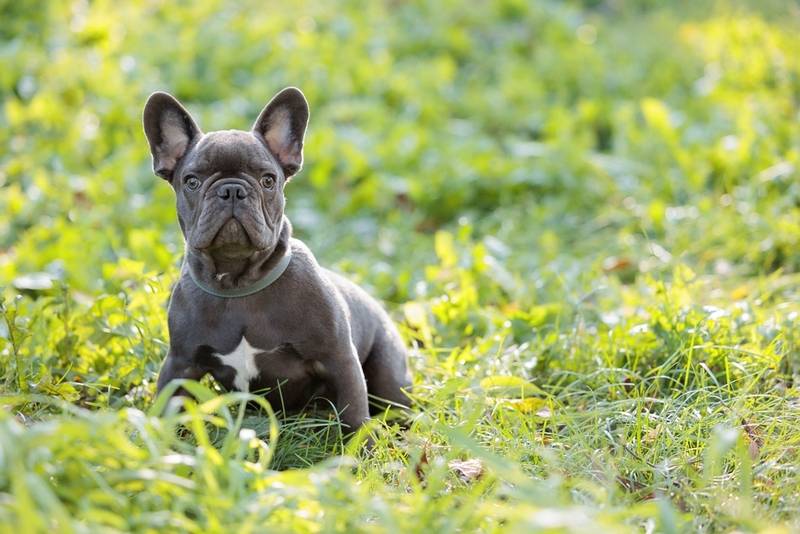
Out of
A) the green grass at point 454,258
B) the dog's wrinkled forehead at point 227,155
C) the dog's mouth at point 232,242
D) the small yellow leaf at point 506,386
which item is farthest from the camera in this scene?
the small yellow leaf at point 506,386

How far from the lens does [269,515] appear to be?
114 inches

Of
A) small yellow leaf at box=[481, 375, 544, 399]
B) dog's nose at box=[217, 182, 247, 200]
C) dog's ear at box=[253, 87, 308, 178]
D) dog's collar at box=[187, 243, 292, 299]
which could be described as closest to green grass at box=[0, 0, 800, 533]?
small yellow leaf at box=[481, 375, 544, 399]

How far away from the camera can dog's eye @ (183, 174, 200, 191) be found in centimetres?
420

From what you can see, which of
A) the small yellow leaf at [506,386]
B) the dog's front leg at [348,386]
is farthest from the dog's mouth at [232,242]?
the small yellow leaf at [506,386]

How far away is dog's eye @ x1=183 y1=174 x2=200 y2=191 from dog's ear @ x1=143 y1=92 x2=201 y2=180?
232mm

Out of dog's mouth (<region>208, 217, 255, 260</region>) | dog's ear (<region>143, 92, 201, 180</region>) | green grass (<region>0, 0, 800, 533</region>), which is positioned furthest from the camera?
dog's ear (<region>143, 92, 201, 180</region>)

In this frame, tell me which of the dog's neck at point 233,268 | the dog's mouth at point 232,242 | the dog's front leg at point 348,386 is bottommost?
the dog's front leg at point 348,386

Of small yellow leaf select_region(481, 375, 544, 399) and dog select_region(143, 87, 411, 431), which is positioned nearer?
dog select_region(143, 87, 411, 431)

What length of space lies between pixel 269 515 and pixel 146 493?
376 mm

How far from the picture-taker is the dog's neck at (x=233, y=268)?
4.18m

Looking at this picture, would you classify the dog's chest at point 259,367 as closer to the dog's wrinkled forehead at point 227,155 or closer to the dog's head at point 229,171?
the dog's head at point 229,171

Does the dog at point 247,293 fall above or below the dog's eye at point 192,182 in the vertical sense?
below

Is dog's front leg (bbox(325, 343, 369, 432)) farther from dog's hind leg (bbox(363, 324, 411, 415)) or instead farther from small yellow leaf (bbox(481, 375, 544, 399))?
small yellow leaf (bbox(481, 375, 544, 399))

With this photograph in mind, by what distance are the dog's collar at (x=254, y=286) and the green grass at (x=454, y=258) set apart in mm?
519
